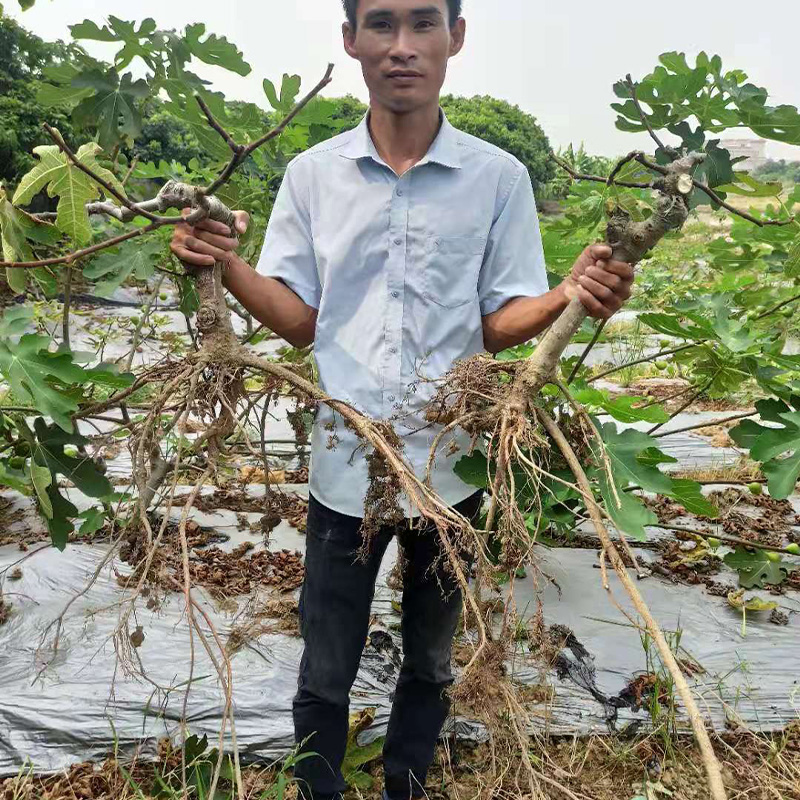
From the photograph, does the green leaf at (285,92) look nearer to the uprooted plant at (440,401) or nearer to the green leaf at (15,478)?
the uprooted plant at (440,401)

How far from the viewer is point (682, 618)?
2637 mm

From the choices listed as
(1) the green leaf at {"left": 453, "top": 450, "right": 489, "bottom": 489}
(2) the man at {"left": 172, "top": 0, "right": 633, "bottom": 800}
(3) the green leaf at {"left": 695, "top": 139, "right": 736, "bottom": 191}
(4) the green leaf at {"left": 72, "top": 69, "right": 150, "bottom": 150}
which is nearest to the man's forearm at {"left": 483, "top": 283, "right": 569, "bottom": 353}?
(2) the man at {"left": 172, "top": 0, "right": 633, "bottom": 800}

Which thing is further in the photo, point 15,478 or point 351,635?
point 15,478

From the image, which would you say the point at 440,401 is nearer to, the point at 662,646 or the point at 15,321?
the point at 662,646

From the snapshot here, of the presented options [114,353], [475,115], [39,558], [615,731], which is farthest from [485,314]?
[475,115]

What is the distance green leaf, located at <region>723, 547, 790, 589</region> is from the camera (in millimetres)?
2654

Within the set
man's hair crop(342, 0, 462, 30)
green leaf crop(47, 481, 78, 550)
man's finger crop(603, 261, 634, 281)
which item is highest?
man's hair crop(342, 0, 462, 30)

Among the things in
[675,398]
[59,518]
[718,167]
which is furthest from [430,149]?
[675,398]

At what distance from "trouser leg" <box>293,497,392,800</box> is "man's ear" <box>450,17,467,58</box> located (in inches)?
39.8

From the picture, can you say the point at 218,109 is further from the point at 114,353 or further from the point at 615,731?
the point at 114,353

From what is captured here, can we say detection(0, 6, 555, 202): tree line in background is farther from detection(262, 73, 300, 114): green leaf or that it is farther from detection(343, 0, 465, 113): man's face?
detection(343, 0, 465, 113): man's face

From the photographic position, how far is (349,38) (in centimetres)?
160

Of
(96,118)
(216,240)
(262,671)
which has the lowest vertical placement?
(262,671)

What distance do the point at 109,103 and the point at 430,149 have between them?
100 cm
